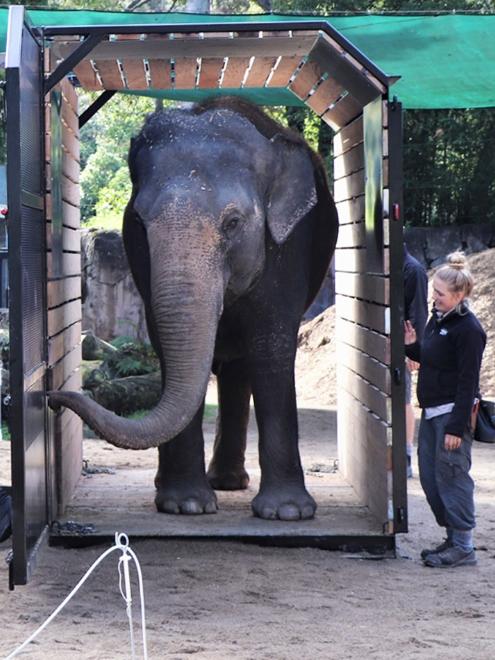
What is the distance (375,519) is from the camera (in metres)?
7.66

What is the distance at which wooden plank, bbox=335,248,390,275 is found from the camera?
712cm

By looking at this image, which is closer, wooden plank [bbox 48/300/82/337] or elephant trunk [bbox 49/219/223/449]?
elephant trunk [bbox 49/219/223/449]

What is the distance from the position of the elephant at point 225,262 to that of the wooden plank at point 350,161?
0.87ft

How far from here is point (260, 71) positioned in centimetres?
827

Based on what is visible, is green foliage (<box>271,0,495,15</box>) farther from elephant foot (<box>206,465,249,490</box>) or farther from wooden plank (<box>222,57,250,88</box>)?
elephant foot (<box>206,465,249,490</box>)

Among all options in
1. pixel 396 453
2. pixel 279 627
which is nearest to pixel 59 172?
pixel 396 453

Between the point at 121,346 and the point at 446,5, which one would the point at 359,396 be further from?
the point at 446,5

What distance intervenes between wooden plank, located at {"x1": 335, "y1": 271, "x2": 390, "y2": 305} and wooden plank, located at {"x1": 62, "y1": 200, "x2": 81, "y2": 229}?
6.35 feet

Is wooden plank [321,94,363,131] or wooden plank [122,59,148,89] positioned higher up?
wooden plank [122,59,148,89]

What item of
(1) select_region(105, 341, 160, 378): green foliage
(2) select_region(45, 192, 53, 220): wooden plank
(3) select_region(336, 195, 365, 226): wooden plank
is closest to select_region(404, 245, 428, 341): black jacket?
(3) select_region(336, 195, 365, 226): wooden plank

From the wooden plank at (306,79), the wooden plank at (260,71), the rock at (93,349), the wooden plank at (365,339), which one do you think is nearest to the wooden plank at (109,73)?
the wooden plank at (260,71)

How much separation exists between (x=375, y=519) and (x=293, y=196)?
198 centimetres

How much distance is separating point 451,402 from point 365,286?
4.45 feet

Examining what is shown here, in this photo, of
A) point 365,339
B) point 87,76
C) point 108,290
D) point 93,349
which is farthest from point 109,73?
point 108,290
